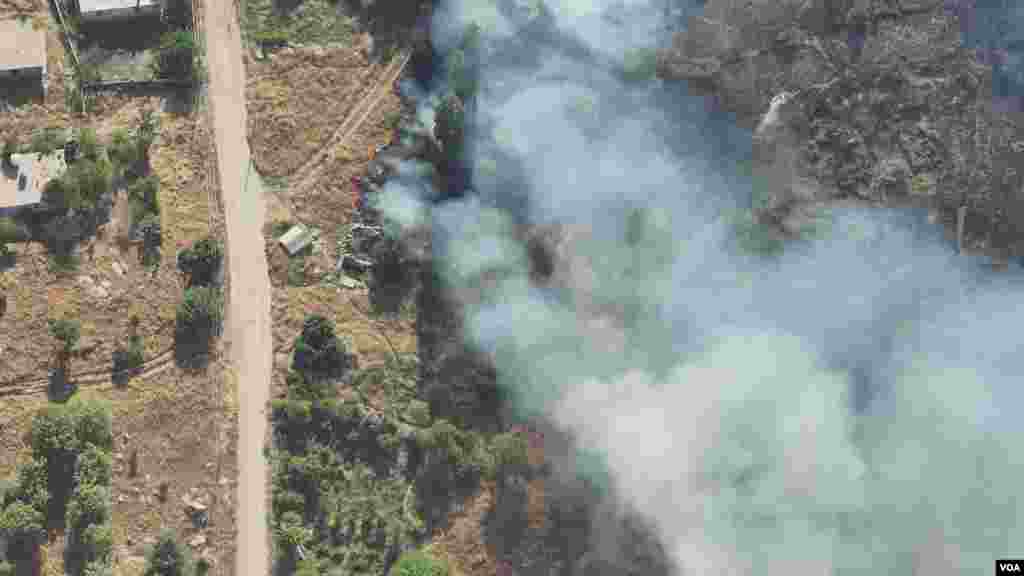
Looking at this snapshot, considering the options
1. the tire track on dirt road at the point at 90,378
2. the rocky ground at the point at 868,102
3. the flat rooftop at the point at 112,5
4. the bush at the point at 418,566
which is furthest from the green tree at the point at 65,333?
the rocky ground at the point at 868,102

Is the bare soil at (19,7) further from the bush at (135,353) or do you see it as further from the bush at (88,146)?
the bush at (135,353)

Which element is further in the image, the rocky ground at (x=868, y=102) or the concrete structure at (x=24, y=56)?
the concrete structure at (x=24, y=56)

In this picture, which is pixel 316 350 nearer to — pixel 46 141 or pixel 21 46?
pixel 46 141

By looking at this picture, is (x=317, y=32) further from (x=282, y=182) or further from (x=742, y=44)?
(x=742, y=44)

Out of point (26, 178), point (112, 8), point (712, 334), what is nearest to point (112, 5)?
point (112, 8)

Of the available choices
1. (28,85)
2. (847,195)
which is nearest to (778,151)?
→ (847,195)

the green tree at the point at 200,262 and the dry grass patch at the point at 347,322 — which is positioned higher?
the green tree at the point at 200,262

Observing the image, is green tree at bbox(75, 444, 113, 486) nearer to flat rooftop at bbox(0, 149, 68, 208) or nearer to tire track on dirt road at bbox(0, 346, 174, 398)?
tire track on dirt road at bbox(0, 346, 174, 398)
